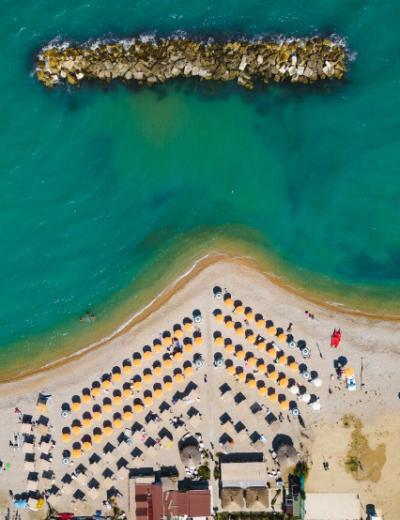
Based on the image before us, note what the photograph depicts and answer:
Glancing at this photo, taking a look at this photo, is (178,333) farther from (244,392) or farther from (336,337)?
(336,337)

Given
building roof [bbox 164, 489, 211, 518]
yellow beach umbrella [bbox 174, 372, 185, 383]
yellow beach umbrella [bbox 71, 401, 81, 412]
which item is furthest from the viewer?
yellow beach umbrella [bbox 71, 401, 81, 412]

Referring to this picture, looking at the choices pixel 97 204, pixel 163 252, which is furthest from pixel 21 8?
pixel 163 252

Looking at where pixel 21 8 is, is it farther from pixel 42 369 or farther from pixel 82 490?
pixel 82 490

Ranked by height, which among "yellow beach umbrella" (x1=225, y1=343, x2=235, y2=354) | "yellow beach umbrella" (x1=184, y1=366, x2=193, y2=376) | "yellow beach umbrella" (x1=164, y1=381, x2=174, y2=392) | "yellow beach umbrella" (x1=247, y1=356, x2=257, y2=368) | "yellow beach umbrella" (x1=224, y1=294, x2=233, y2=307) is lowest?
"yellow beach umbrella" (x1=164, y1=381, x2=174, y2=392)

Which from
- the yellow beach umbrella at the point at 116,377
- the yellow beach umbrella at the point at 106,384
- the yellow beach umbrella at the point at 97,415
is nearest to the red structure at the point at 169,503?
the yellow beach umbrella at the point at 97,415

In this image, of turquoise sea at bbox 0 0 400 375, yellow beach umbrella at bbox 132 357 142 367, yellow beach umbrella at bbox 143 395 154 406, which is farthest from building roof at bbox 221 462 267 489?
turquoise sea at bbox 0 0 400 375

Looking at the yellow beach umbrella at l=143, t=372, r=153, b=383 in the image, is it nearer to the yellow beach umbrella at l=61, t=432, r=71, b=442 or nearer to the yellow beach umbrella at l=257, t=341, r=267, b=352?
the yellow beach umbrella at l=61, t=432, r=71, b=442
